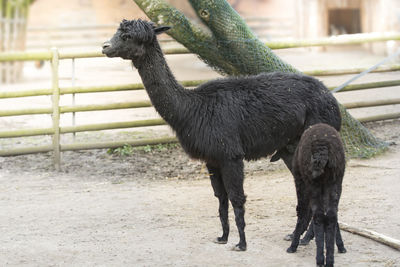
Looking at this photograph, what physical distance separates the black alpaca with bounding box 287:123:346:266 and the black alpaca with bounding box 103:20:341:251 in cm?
68

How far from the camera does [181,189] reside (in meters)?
7.82

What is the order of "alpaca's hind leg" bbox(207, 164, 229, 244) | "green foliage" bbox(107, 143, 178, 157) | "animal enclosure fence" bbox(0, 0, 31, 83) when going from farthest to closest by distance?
1. "animal enclosure fence" bbox(0, 0, 31, 83)
2. "green foliage" bbox(107, 143, 178, 157)
3. "alpaca's hind leg" bbox(207, 164, 229, 244)

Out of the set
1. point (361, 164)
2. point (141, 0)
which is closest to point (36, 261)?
point (141, 0)

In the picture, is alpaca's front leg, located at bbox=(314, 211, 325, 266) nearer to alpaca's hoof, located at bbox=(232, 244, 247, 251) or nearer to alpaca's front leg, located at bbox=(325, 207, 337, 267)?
alpaca's front leg, located at bbox=(325, 207, 337, 267)

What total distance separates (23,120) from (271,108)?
692cm

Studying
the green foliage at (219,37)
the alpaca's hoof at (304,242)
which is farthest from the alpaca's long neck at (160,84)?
the green foliage at (219,37)

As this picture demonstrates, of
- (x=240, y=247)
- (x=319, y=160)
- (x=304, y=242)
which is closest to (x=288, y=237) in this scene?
(x=304, y=242)

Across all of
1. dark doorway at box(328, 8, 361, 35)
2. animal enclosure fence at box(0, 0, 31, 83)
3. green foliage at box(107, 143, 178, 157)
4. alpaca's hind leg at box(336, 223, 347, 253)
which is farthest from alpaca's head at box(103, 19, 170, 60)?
dark doorway at box(328, 8, 361, 35)

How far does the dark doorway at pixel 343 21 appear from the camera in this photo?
22391mm

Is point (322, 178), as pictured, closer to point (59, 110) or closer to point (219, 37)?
point (219, 37)

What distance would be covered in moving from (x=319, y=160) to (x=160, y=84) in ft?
5.12

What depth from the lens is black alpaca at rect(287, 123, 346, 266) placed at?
4.89 m

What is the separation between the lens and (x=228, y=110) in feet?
18.8

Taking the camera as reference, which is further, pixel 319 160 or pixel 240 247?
pixel 240 247
